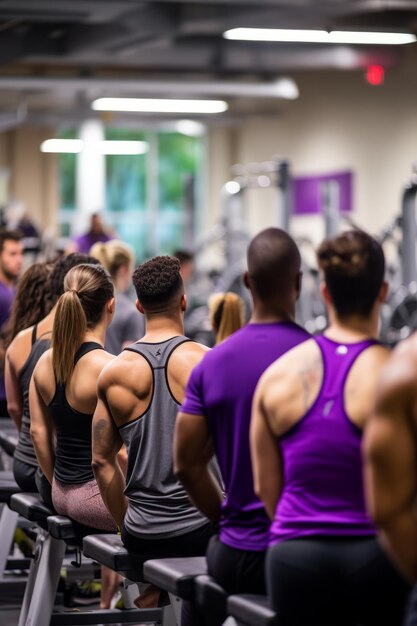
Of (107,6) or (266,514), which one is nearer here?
(266,514)

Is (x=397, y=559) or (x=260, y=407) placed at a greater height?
(x=260, y=407)

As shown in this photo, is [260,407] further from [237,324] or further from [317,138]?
[317,138]

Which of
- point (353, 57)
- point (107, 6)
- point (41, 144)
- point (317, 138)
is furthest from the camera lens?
point (41, 144)

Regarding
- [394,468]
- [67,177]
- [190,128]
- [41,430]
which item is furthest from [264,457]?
[67,177]

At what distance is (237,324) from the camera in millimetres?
5098

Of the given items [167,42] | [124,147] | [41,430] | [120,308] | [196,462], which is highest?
[167,42]

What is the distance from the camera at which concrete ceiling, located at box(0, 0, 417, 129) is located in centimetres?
946

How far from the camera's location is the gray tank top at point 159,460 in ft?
10.8

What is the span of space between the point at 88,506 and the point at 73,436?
23 centimetres

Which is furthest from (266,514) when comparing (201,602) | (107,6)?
(107,6)

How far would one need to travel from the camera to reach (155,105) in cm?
1484

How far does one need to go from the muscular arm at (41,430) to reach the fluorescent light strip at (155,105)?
11.0m

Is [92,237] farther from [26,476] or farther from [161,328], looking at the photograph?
[161,328]

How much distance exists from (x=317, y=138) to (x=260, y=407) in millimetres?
14194
